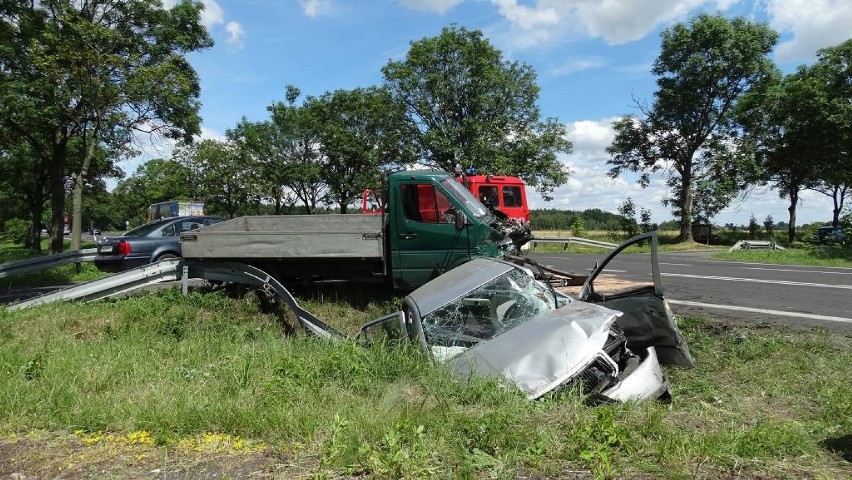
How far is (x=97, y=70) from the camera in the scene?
14.0 m

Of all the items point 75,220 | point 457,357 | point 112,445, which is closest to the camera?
point 112,445

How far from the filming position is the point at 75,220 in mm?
16844

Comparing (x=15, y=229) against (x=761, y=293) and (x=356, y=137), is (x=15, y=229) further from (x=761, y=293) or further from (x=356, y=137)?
(x=761, y=293)

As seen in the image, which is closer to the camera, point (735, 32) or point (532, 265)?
point (532, 265)

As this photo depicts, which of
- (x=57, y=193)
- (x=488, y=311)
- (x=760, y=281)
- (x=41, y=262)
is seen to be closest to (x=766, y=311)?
(x=760, y=281)

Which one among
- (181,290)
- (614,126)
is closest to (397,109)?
(614,126)

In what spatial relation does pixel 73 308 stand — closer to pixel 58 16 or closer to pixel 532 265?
pixel 532 265

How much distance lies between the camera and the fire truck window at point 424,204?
825 centimetres

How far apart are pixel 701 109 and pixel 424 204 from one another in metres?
31.2

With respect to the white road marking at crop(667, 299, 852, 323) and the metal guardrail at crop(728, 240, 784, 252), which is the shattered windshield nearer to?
the white road marking at crop(667, 299, 852, 323)

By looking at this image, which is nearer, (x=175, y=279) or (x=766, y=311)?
(x=766, y=311)

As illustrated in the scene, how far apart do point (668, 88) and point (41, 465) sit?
3633cm

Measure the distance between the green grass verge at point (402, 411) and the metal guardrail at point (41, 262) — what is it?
4.07 metres

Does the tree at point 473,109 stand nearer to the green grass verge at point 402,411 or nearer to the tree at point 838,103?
the tree at point 838,103
